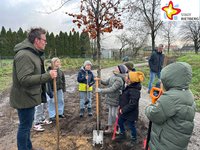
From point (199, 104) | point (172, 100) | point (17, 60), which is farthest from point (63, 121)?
point (199, 104)

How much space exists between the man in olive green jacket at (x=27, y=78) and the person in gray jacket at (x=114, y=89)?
1.35 metres

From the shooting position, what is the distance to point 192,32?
52.2 m

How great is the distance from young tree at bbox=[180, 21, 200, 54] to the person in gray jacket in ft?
163

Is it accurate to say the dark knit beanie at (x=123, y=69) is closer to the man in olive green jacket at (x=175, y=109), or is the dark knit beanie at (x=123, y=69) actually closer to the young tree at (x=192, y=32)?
the man in olive green jacket at (x=175, y=109)

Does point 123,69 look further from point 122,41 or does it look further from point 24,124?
point 122,41

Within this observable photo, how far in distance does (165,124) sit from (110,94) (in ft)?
7.48

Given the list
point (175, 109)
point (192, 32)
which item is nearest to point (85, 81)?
point (175, 109)

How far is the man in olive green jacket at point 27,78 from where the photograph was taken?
338cm

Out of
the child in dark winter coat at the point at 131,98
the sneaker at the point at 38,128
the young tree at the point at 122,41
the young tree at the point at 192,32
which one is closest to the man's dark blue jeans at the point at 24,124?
the sneaker at the point at 38,128

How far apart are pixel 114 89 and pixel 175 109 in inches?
83.1

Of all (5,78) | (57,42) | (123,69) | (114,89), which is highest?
(57,42)

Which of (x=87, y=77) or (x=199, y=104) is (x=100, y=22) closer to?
(x=87, y=77)

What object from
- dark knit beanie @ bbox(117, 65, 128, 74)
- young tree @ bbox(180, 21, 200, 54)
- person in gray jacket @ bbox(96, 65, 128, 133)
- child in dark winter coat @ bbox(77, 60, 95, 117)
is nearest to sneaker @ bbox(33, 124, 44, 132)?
child in dark winter coat @ bbox(77, 60, 95, 117)

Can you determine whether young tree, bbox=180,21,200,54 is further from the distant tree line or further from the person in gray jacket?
the person in gray jacket
